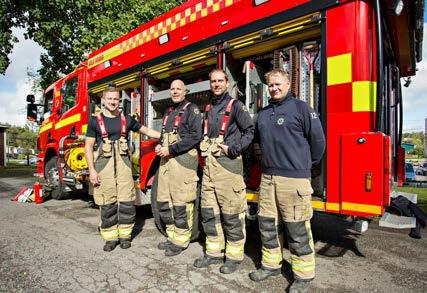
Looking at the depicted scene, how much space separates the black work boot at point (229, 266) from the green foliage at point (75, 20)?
10110mm

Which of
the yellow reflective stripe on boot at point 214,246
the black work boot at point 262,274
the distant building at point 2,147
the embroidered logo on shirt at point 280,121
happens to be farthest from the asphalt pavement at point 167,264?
the distant building at point 2,147

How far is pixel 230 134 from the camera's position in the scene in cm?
321

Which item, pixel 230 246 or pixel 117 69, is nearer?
pixel 230 246

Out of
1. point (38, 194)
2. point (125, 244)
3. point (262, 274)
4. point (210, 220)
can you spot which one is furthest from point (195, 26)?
point (38, 194)

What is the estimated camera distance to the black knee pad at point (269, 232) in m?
2.85

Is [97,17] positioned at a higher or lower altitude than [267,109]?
higher

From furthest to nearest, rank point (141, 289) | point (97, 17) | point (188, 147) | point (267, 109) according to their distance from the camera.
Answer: point (97, 17), point (188, 147), point (267, 109), point (141, 289)

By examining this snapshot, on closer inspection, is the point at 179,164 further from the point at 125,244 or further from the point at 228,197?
the point at 125,244

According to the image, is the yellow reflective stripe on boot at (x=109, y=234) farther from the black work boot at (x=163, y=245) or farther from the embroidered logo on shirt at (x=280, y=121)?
the embroidered logo on shirt at (x=280, y=121)

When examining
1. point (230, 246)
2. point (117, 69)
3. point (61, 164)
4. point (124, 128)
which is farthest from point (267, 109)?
point (61, 164)

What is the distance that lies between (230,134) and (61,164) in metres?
4.69

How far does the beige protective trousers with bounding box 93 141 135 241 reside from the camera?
12.4ft

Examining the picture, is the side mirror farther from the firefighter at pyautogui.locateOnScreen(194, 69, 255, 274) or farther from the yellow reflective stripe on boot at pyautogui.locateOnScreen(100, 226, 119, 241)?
the firefighter at pyautogui.locateOnScreen(194, 69, 255, 274)

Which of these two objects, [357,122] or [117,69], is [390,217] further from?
[117,69]
